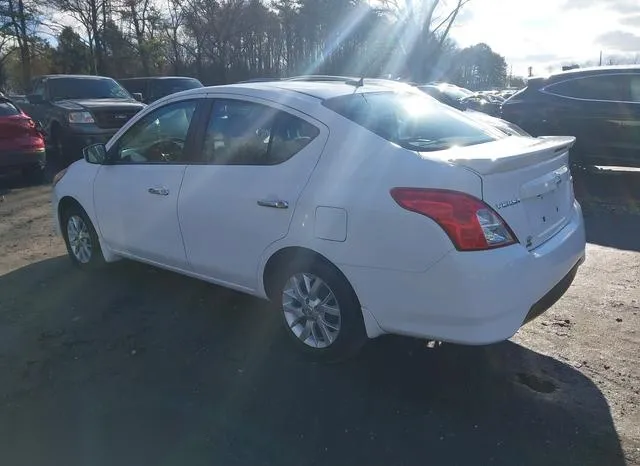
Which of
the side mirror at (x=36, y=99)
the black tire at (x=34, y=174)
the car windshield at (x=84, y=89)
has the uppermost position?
the car windshield at (x=84, y=89)

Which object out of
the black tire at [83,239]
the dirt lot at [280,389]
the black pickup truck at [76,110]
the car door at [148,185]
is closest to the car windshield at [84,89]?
the black pickup truck at [76,110]

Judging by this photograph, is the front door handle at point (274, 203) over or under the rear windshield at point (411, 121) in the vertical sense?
under

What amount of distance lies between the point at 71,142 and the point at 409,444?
33.7 feet

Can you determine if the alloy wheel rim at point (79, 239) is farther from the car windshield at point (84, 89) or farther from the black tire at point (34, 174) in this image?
the car windshield at point (84, 89)

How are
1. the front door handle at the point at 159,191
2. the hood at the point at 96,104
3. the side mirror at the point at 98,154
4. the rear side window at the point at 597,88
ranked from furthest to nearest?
the hood at the point at 96,104 → the rear side window at the point at 597,88 → the side mirror at the point at 98,154 → the front door handle at the point at 159,191

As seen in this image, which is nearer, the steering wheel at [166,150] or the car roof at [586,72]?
the steering wheel at [166,150]

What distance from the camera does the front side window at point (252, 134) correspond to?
358cm

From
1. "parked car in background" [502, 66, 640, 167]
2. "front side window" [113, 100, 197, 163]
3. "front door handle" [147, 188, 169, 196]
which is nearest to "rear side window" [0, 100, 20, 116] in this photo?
"front side window" [113, 100, 197, 163]

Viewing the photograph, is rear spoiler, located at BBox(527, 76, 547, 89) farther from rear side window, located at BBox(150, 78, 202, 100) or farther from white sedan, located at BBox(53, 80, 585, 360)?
rear side window, located at BBox(150, 78, 202, 100)

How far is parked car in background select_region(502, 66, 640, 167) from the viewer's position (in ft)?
28.0

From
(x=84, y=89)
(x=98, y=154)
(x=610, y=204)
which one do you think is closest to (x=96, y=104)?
(x=84, y=89)

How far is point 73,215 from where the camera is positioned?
17.8 ft

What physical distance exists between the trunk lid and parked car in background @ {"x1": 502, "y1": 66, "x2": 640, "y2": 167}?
565 cm

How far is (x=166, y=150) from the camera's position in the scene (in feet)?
14.6
